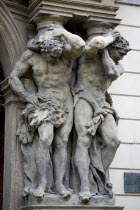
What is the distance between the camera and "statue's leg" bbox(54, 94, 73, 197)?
248 inches

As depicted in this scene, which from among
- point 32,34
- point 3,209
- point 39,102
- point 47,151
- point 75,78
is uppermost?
point 32,34

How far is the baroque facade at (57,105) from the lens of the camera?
6371 millimetres

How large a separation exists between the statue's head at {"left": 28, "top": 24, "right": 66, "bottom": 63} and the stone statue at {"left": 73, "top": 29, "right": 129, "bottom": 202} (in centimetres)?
39

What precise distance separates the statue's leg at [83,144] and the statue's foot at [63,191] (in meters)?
0.18

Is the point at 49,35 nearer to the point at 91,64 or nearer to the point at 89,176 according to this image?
the point at 91,64

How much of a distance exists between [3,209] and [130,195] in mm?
1966

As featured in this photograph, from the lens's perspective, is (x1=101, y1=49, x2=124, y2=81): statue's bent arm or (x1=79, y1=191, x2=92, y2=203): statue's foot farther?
(x1=101, y1=49, x2=124, y2=81): statue's bent arm

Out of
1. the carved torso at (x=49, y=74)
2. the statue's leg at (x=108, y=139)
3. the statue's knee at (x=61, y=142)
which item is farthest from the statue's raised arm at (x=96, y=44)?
the statue's knee at (x=61, y=142)

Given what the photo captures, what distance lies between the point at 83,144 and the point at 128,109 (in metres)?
1.48

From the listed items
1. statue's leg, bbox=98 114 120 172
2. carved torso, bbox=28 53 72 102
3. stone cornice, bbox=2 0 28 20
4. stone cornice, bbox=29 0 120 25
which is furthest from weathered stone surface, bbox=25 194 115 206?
stone cornice, bbox=2 0 28 20

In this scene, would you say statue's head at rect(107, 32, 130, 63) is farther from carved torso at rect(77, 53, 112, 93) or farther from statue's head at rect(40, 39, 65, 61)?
statue's head at rect(40, 39, 65, 61)

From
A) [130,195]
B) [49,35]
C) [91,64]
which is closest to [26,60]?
[49,35]

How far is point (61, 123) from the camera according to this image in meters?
6.49

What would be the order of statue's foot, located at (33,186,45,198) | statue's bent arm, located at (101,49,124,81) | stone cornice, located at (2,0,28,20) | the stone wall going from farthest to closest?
the stone wall
stone cornice, located at (2,0,28,20)
statue's bent arm, located at (101,49,124,81)
statue's foot, located at (33,186,45,198)
